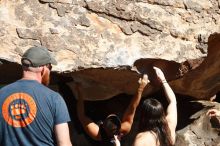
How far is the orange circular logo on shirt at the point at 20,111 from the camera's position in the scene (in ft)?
8.32

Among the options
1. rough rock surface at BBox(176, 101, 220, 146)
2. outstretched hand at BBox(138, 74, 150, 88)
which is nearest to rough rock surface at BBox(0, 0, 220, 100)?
outstretched hand at BBox(138, 74, 150, 88)

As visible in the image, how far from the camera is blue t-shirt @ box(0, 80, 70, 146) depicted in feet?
8.30

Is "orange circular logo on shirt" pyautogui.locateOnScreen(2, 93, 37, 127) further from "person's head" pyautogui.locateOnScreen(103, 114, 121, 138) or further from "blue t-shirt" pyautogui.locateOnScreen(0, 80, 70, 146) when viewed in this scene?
"person's head" pyautogui.locateOnScreen(103, 114, 121, 138)

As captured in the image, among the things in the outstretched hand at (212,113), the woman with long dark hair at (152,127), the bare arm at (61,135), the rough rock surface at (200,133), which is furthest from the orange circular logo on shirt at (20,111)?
the rough rock surface at (200,133)

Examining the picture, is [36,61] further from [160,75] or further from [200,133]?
[200,133]

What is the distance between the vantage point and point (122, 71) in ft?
11.9

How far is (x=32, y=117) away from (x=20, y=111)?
0.07 meters

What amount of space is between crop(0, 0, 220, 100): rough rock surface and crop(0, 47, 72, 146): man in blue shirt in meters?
0.87

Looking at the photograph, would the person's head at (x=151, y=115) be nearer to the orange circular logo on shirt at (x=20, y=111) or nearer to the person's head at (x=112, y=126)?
the person's head at (x=112, y=126)

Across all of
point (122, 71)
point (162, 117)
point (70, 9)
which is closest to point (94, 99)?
point (122, 71)

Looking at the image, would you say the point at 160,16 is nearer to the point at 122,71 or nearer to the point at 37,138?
the point at 122,71

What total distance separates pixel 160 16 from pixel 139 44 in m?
0.29

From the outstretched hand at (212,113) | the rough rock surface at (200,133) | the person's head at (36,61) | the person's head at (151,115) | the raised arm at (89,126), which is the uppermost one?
the person's head at (36,61)

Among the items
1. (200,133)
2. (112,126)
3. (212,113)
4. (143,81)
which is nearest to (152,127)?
(112,126)
